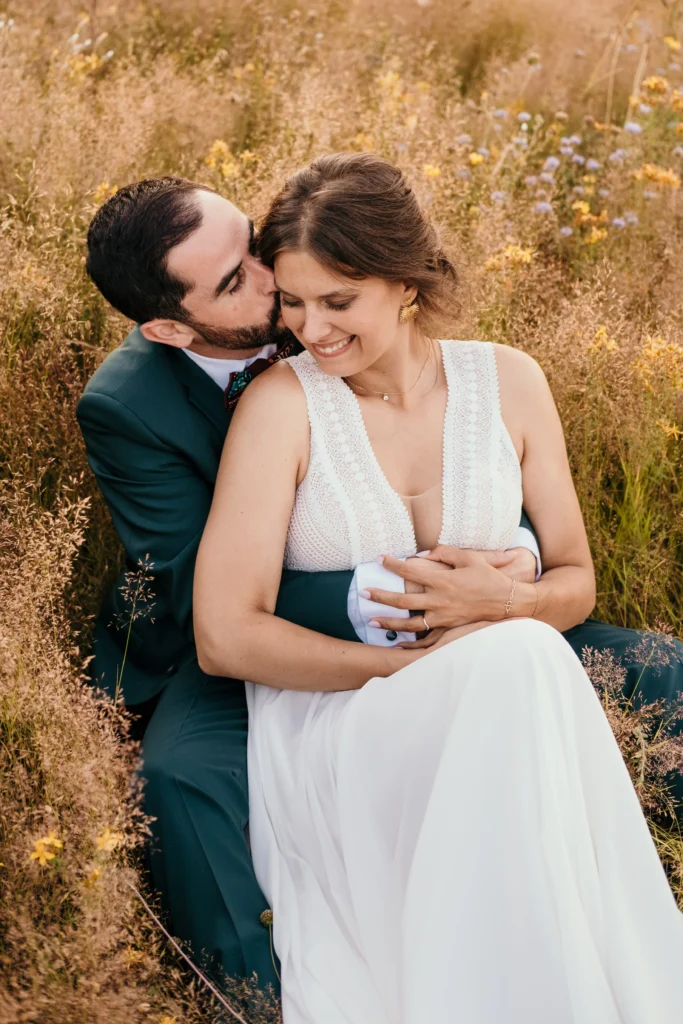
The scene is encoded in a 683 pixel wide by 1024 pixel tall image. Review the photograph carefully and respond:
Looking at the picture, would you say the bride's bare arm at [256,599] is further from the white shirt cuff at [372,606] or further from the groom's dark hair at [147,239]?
the groom's dark hair at [147,239]

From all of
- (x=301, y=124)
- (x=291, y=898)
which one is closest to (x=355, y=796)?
(x=291, y=898)

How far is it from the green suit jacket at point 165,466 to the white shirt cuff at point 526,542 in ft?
1.43

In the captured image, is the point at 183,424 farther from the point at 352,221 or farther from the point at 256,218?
the point at 256,218

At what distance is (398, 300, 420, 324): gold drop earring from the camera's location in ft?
8.24

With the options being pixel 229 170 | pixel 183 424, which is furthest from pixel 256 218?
pixel 183 424

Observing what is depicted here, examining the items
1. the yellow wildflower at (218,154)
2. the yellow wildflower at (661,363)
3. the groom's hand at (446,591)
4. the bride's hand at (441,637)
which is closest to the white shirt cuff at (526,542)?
the groom's hand at (446,591)

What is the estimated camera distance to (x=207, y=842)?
212 cm

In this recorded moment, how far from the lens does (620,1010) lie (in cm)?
175

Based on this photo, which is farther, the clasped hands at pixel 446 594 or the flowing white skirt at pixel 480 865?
the clasped hands at pixel 446 594

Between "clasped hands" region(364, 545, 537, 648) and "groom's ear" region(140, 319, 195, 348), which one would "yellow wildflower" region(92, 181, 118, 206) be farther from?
"clasped hands" region(364, 545, 537, 648)

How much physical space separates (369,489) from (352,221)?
2.00ft

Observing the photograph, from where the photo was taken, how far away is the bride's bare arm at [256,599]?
2.27 metres

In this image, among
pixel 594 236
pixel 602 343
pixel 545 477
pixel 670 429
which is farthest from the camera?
pixel 594 236

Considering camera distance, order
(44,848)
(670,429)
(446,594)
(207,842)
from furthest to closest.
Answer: (670,429), (446,594), (207,842), (44,848)
